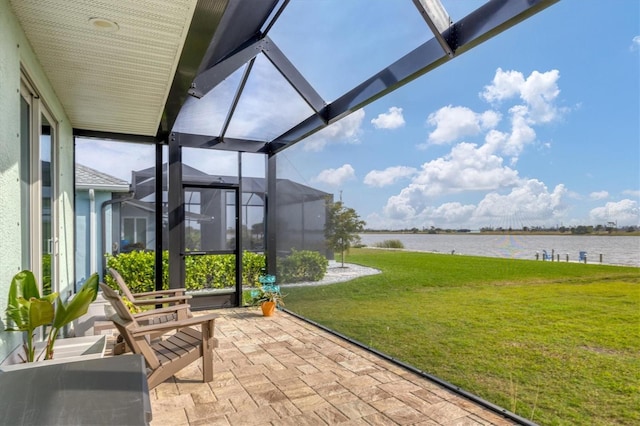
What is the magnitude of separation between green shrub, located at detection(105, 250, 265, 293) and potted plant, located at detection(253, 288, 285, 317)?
50cm

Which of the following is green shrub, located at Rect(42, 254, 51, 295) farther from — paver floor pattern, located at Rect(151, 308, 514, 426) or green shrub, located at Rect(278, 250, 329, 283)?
green shrub, located at Rect(278, 250, 329, 283)

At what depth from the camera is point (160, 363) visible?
118 inches

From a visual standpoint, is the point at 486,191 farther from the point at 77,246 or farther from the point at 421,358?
the point at 77,246

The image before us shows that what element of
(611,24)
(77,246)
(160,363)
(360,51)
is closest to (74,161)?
(77,246)

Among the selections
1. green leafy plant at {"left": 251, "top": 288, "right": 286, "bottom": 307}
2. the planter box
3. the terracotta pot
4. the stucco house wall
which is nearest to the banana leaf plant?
the stucco house wall

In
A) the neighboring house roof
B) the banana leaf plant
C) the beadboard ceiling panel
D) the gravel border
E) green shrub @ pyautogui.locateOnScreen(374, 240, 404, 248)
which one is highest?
the beadboard ceiling panel

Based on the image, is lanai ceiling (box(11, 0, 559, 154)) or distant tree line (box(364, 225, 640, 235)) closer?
distant tree line (box(364, 225, 640, 235))

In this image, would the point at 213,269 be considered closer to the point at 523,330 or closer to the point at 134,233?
the point at 134,233

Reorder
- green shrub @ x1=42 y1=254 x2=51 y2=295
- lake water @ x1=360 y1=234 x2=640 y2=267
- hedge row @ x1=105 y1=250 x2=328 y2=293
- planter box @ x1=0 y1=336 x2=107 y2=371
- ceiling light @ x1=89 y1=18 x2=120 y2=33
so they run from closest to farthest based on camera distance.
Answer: lake water @ x1=360 y1=234 x2=640 y2=267 < ceiling light @ x1=89 y1=18 x2=120 y2=33 < planter box @ x1=0 y1=336 x2=107 y2=371 < green shrub @ x1=42 y1=254 x2=51 y2=295 < hedge row @ x1=105 y1=250 x2=328 y2=293

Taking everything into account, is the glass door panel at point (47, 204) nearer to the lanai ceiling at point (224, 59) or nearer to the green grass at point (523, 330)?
the lanai ceiling at point (224, 59)

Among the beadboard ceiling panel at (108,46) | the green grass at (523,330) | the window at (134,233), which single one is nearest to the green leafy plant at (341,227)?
the green grass at (523,330)

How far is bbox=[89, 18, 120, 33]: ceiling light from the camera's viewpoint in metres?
2.40

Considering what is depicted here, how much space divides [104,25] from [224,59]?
85.0 inches

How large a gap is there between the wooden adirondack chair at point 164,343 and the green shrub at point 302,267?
2109mm
